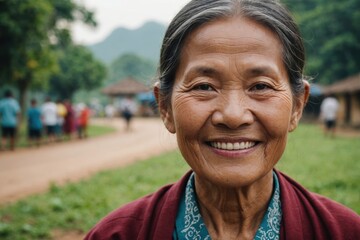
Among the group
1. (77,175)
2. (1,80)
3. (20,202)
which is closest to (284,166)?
(77,175)

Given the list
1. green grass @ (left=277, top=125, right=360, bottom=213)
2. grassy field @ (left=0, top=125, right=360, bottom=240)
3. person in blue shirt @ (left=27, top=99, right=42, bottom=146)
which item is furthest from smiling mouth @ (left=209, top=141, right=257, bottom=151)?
person in blue shirt @ (left=27, top=99, right=42, bottom=146)

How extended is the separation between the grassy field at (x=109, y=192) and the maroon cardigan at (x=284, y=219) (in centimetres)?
137

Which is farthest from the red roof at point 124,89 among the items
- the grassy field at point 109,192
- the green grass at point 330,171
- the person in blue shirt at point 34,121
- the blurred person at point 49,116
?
the grassy field at point 109,192

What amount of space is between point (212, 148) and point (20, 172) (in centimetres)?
812

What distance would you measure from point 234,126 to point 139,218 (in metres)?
0.68

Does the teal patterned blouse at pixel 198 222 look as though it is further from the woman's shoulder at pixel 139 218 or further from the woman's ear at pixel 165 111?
the woman's ear at pixel 165 111

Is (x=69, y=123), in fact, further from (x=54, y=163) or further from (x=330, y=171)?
(x=330, y=171)

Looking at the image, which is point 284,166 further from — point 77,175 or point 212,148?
point 212,148

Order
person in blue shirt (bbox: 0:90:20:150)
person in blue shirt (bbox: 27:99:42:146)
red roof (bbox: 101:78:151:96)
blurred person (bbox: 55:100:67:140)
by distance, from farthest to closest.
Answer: red roof (bbox: 101:78:151:96) → blurred person (bbox: 55:100:67:140) → person in blue shirt (bbox: 27:99:42:146) → person in blue shirt (bbox: 0:90:20:150)

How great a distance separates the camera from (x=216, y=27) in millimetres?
1634

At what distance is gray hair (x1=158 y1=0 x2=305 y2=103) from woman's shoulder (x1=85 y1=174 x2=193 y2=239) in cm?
54

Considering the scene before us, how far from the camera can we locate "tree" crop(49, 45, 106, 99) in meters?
33.7

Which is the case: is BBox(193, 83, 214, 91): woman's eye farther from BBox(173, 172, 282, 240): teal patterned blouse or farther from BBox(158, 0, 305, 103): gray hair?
BBox(173, 172, 282, 240): teal patterned blouse

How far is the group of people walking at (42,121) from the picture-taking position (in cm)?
1232
